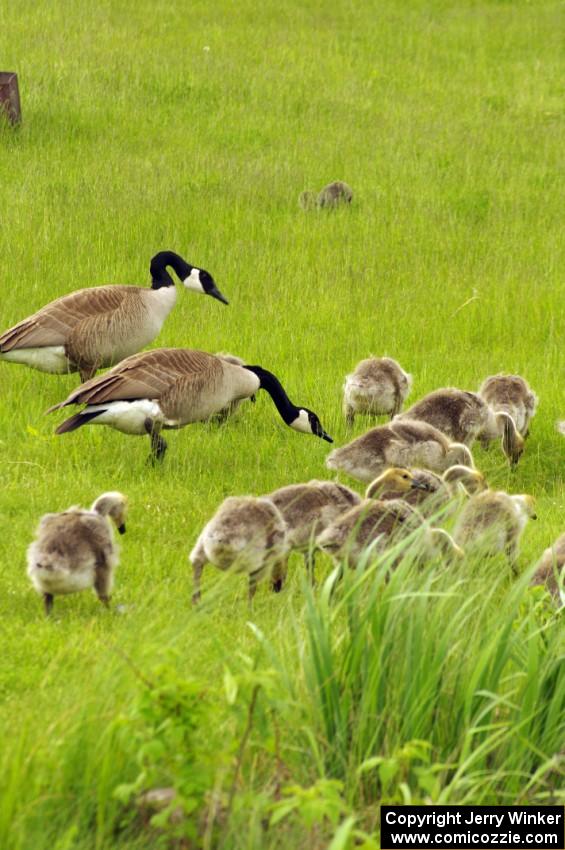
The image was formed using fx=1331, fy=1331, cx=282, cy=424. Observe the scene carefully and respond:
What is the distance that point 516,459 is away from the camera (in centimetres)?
1128

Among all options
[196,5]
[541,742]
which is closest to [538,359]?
[541,742]

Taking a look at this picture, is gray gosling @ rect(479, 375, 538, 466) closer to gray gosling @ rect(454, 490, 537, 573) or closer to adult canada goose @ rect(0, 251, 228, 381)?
gray gosling @ rect(454, 490, 537, 573)

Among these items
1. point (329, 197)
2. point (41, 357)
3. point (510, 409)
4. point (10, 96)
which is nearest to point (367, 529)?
point (510, 409)

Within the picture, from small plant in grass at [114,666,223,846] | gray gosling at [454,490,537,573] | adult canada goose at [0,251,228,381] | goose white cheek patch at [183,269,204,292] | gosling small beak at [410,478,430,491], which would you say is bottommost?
small plant in grass at [114,666,223,846]

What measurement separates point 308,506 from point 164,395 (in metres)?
2.65

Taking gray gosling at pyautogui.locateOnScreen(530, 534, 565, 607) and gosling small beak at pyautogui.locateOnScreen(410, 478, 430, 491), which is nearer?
gray gosling at pyautogui.locateOnScreen(530, 534, 565, 607)

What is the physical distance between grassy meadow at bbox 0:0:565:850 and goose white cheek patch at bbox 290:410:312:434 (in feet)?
0.59

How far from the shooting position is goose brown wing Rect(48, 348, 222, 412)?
34.1 feet

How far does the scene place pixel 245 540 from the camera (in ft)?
24.5

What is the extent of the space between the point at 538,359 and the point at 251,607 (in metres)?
7.19

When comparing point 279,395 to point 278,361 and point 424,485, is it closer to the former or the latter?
point 278,361

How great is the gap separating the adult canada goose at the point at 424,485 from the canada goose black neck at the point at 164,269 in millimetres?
4416

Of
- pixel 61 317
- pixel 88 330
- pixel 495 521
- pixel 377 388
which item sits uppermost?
pixel 61 317

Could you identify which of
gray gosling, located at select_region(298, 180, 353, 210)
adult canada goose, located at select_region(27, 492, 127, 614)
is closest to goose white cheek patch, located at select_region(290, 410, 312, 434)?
adult canada goose, located at select_region(27, 492, 127, 614)
